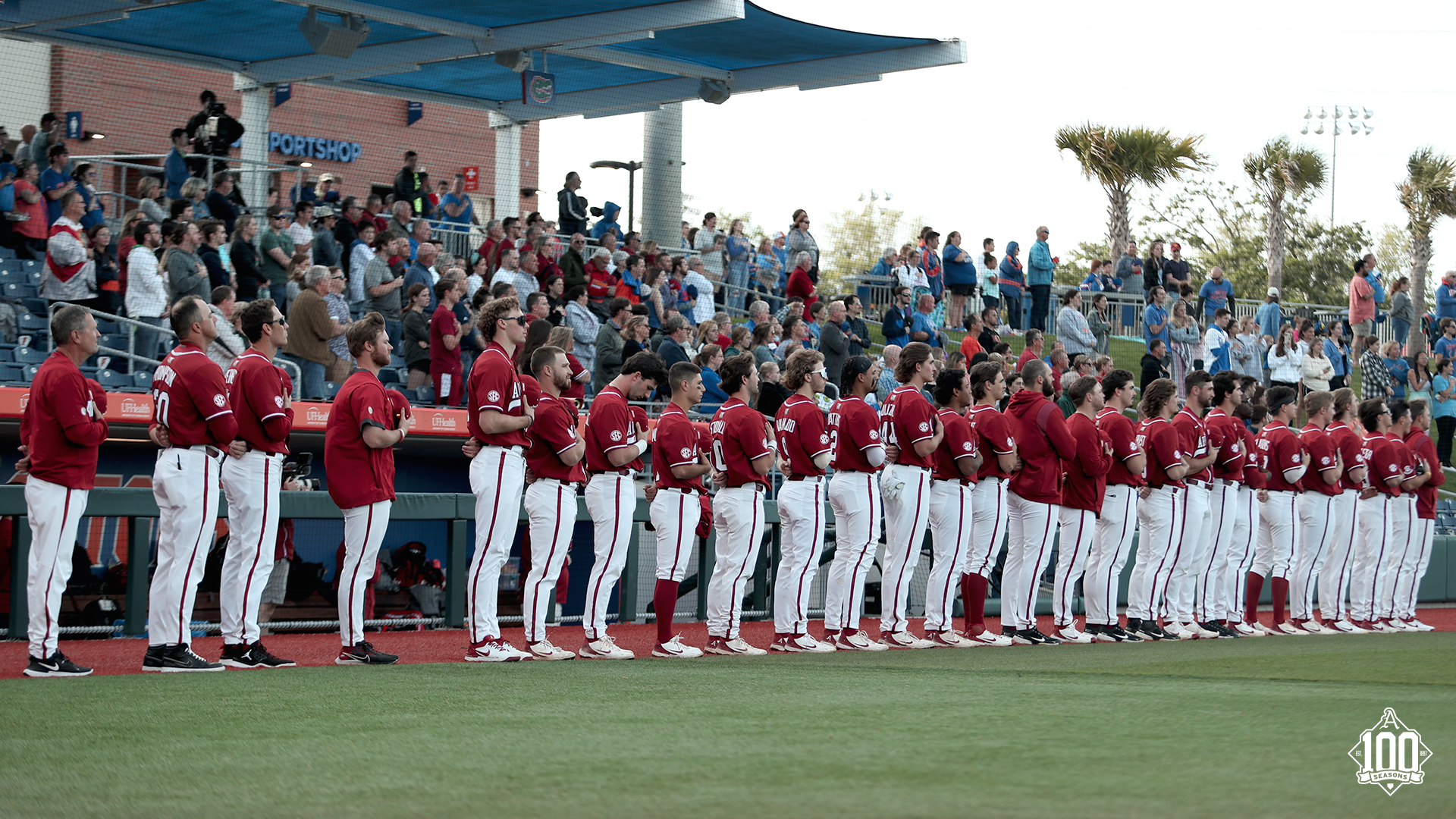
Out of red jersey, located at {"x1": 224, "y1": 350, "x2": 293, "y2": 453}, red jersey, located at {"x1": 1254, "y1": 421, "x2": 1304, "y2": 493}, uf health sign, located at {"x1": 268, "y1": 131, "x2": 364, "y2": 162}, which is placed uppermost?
uf health sign, located at {"x1": 268, "y1": 131, "x2": 364, "y2": 162}

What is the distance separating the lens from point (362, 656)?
828 centimetres

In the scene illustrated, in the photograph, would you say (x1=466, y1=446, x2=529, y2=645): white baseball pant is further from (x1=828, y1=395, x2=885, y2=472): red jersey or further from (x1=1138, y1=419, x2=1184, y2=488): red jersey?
(x1=1138, y1=419, x2=1184, y2=488): red jersey

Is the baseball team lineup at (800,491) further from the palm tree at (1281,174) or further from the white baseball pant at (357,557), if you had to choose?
the palm tree at (1281,174)

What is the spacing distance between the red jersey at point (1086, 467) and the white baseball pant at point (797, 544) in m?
2.13

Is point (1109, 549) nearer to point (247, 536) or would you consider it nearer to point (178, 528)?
point (247, 536)

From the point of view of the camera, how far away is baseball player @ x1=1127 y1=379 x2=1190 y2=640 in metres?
11.3

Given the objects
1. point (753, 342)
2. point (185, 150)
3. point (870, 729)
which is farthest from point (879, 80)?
point (870, 729)

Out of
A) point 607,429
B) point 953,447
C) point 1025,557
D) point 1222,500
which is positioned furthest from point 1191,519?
point 607,429

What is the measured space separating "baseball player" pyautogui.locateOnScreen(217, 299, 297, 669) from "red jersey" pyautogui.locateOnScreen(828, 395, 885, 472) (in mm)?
3721

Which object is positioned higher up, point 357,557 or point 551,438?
point 551,438

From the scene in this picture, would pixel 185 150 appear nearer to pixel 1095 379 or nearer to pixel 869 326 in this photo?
pixel 1095 379

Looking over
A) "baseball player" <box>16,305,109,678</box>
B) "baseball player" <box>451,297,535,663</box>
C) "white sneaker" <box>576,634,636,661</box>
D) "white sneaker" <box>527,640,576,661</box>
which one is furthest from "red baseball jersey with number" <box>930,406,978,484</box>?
"baseball player" <box>16,305,109,678</box>

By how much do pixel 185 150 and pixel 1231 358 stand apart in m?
15.2

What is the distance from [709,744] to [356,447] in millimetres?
4196
